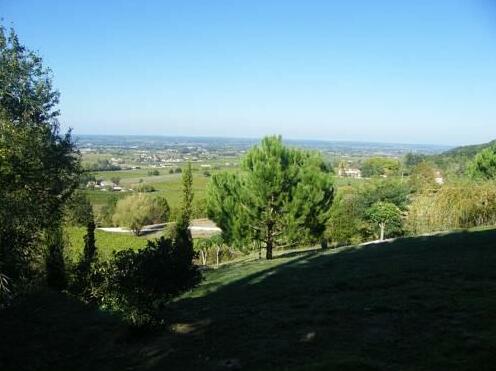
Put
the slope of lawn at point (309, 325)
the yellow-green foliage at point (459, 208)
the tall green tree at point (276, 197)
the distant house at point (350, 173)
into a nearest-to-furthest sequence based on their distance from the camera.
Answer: the slope of lawn at point (309, 325)
the tall green tree at point (276, 197)
the yellow-green foliage at point (459, 208)
the distant house at point (350, 173)

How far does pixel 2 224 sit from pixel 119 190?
90858 millimetres

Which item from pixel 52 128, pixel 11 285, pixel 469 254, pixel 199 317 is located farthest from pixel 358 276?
pixel 52 128

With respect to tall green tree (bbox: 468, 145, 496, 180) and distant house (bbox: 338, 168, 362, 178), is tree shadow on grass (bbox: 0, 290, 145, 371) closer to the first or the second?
tall green tree (bbox: 468, 145, 496, 180)

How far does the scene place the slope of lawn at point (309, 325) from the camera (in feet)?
20.1

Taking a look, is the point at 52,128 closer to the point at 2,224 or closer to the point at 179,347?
the point at 2,224

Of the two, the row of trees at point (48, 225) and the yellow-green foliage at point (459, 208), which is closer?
the row of trees at point (48, 225)

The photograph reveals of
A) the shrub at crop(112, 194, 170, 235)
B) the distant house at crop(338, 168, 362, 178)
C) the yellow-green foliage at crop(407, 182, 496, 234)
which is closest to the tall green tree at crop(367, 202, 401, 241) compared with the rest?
the yellow-green foliage at crop(407, 182, 496, 234)

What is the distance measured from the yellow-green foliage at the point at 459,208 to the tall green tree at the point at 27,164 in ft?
62.1

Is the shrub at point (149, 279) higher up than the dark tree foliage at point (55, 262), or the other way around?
the shrub at point (149, 279)

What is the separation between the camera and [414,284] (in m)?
9.82

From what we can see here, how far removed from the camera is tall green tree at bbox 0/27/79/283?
1036 centimetres

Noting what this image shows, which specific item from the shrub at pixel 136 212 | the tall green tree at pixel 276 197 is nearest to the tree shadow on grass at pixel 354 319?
the tall green tree at pixel 276 197

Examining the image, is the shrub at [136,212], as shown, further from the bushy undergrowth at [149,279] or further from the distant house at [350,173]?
the distant house at [350,173]

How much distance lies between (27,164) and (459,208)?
2205 cm
